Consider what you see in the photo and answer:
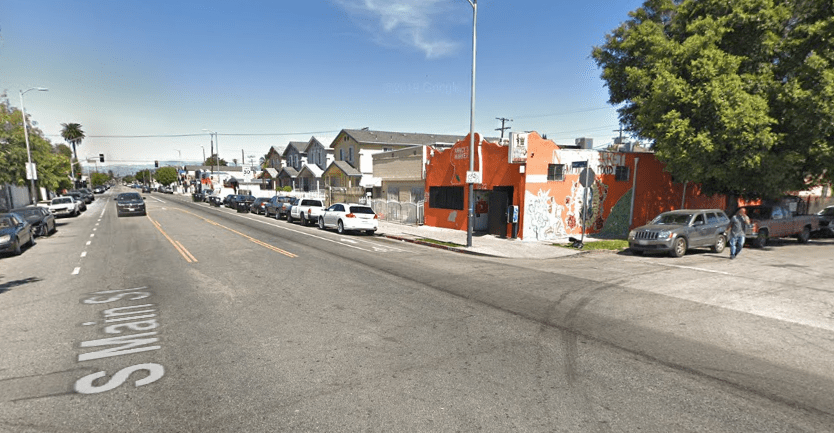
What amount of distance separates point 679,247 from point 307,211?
20.5 metres

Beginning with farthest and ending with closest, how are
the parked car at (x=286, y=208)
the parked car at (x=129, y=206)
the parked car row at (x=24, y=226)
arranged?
the parked car at (x=286, y=208) → the parked car at (x=129, y=206) → the parked car row at (x=24, y=226)

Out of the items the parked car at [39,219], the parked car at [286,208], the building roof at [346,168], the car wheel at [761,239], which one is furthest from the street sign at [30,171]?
Result: the car wheel at [761,239]

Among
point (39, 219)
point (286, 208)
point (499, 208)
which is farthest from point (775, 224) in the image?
point (39, 219)

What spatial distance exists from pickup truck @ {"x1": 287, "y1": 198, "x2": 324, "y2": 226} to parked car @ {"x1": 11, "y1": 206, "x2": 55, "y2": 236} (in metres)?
12.4

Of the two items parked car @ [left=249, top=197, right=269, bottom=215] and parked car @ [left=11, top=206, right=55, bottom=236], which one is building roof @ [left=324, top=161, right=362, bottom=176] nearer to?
parked car @ [left=249, top=197, right=269, bottom=215]

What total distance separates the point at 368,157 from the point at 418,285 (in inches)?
1395

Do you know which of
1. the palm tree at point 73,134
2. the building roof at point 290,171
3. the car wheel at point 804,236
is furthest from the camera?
the palm tree at point 73,134

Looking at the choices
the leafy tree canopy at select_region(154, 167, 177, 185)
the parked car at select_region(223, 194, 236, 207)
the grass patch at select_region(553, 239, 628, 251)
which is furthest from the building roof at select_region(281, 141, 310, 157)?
the leafy tree canopy at select_region(154, 167, 177, 185)

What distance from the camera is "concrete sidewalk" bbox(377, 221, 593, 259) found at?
14.8m

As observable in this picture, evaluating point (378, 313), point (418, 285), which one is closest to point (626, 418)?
point (378, 313)

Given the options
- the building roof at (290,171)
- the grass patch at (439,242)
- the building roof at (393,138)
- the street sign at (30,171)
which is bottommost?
the grass patch at (439,242)

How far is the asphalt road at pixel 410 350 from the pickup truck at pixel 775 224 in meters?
5.80

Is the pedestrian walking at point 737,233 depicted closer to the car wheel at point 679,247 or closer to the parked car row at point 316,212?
the car wheel at point 679,247

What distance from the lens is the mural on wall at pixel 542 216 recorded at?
710 inches
